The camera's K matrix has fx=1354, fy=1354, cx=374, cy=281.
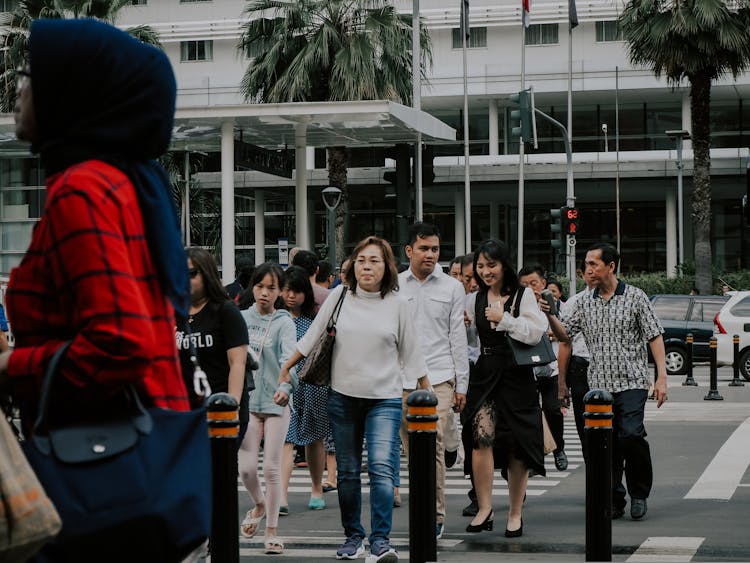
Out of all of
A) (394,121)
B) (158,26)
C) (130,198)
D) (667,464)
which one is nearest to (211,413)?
(130,198)

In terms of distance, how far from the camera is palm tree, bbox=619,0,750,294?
3553cm

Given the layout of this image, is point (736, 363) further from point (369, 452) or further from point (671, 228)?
point (671, 228)

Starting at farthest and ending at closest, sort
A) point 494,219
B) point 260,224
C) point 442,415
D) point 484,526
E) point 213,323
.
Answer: point 494,219 → point 260,224 → point 442,415 → point 484,526 → point 213,323

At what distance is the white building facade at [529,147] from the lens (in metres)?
51.5

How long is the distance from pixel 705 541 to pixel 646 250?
47.6m

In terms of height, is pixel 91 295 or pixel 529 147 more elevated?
pixel 529 147

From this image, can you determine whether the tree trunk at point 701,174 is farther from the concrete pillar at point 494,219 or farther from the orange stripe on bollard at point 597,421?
the orange stripe on bollard at point 597,421

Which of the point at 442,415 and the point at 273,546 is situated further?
the point at 442,415

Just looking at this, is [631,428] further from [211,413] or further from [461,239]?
[461,239]

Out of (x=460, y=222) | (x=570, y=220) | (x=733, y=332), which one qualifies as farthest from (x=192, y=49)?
(x=733, y=332)

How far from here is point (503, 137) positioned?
2170 inches

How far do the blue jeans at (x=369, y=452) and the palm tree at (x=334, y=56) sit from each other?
2619 centimetres

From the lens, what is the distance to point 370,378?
317 inches

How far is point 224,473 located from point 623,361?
459 cm
